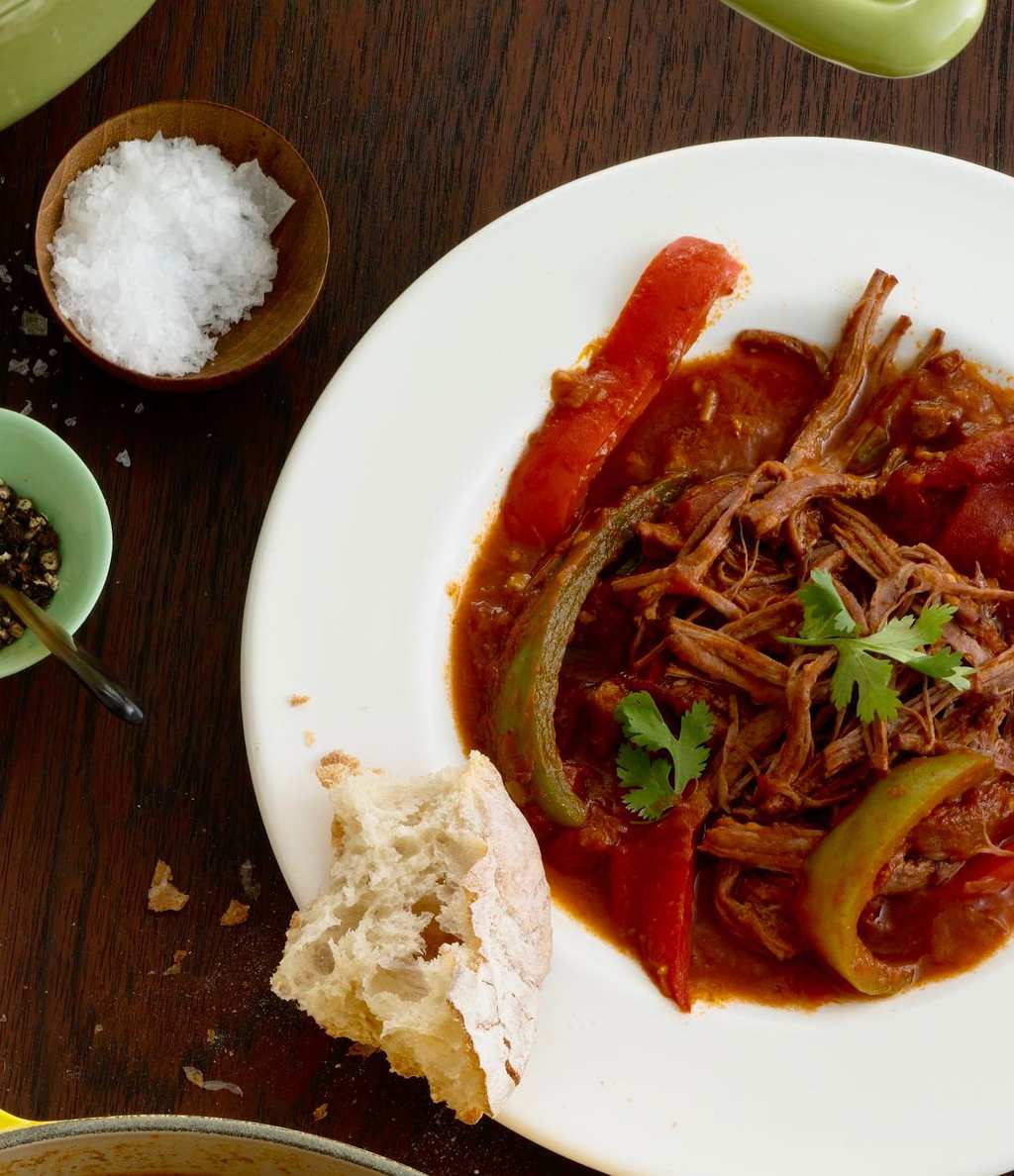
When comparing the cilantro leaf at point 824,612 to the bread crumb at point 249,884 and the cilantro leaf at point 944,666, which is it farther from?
the bread crumb at point 249,884

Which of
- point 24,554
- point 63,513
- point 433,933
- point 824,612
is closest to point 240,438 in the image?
point 63,513

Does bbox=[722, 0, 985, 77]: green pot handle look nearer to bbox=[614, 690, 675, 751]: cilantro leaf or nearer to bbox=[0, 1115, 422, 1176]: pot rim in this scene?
bbox=[614, 690, 675, 751]: cilantro leaf

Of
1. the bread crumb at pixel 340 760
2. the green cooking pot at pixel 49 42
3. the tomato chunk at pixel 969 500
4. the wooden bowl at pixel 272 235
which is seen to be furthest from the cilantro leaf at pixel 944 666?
the green cooking pot at pixel 49 42

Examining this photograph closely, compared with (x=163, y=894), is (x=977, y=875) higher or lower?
higher

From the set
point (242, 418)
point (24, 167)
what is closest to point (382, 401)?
point (242, 418)

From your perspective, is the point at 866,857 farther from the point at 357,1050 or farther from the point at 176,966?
the point at 176,966

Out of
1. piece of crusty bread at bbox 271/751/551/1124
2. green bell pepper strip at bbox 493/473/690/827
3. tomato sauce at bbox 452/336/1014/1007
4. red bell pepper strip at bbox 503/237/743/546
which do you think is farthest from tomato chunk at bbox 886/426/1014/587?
piece of crusty bread at bbox 271/751/551/1124
